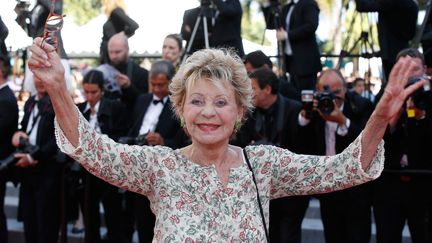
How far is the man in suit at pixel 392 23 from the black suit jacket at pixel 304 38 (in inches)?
27.4

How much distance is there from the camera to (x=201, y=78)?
3.99m

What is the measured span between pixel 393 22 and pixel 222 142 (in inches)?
Answer: 193

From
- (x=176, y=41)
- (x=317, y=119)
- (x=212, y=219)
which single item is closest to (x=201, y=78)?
(x=212, y=219)

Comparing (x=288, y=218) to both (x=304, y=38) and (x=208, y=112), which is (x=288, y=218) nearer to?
(x=304, y=38)

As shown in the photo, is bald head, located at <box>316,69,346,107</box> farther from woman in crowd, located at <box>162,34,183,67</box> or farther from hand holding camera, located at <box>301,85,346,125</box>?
woman in crowd, located at <box>162,34,183,67</box>

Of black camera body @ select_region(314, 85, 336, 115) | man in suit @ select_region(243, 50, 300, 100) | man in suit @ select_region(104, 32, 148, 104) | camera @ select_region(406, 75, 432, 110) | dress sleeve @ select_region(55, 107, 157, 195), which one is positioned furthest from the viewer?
man in suit @ select_region(104, 32, 148, 104)

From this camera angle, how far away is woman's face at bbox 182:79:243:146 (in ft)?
13.0

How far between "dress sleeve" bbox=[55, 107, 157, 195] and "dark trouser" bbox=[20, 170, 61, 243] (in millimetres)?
4845

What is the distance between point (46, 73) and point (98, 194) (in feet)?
17.0

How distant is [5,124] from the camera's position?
29.2 ft

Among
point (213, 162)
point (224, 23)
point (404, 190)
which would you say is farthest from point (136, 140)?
point (213, 162)

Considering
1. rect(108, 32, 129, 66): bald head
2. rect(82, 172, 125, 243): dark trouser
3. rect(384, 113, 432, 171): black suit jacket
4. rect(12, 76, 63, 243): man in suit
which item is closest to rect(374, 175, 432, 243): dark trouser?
rect(384, 113, 432, 171): black suit jacket

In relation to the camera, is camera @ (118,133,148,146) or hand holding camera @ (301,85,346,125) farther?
camera @ (118,133,148,146)

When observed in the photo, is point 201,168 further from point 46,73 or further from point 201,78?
point 46,73
